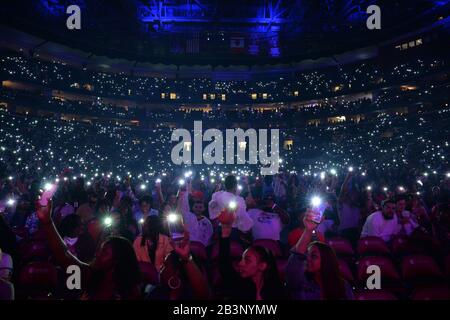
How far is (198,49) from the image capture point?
41.8 meters

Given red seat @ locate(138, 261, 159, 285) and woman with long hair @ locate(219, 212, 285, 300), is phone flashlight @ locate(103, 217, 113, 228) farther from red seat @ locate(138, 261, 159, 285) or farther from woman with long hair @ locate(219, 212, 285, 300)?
woman with long hair @ locate(219, 212, 285, 300)

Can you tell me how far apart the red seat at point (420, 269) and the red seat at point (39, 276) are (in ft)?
16.8

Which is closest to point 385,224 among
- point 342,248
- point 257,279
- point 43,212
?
point 342,248

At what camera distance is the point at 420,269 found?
16.1 feet

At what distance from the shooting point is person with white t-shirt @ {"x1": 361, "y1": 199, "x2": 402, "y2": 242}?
674 cm

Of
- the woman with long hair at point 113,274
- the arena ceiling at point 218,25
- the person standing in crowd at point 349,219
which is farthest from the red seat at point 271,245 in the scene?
the arena ceiling at point 218,25

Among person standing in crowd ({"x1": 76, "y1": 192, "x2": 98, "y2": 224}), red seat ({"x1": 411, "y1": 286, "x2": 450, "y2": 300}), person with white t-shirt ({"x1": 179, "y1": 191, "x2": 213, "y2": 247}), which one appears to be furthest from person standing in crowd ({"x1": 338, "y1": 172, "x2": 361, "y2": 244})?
person standing in crowd ({"x1": 76, "y1": 192, "x2": 98, "y2": 224})

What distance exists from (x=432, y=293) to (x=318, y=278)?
4.40ft

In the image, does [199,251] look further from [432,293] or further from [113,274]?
[432,293]

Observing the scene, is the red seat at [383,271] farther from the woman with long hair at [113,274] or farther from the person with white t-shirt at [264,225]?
the woman with long hair at [113,274]

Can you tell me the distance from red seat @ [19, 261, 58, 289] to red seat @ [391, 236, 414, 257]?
19.1 feet

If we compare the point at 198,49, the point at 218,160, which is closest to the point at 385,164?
the point at 218,160
